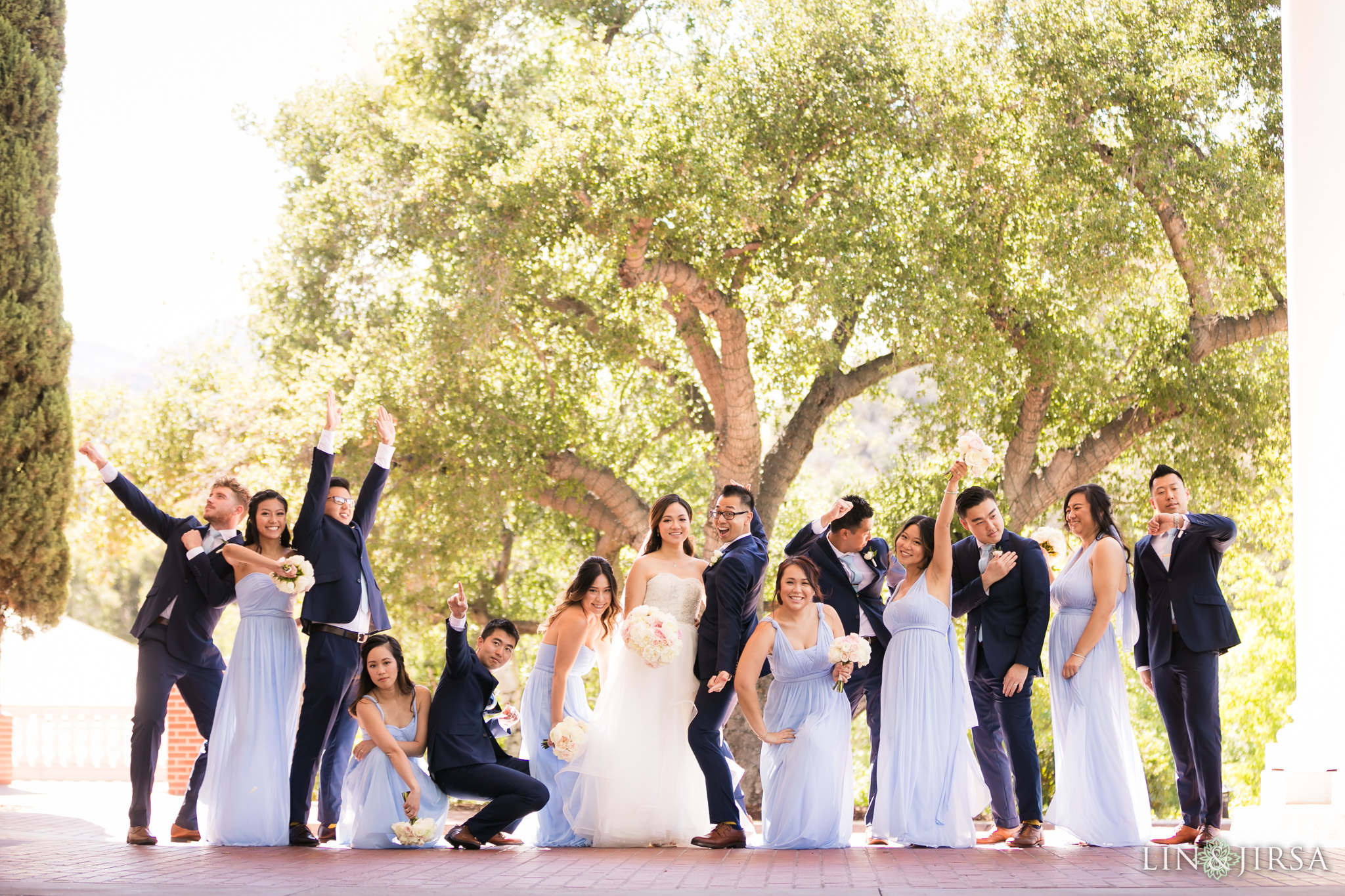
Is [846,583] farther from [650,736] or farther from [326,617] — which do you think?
[326,617]

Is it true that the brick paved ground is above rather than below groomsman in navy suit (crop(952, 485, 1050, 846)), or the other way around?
below

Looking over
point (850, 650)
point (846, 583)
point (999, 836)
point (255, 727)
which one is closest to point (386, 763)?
point (255, 727)

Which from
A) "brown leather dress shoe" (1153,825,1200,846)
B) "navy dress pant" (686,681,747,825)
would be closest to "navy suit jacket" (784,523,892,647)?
"navy dress pant" (686,681,747,825)

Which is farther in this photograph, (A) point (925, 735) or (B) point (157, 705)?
(B) point (157, 705)

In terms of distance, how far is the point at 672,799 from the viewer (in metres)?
6.68

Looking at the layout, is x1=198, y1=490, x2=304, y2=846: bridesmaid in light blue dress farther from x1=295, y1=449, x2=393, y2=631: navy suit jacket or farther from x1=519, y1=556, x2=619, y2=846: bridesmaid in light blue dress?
x1=519, y1=556, x2=619, y2=846: bridesmaid in light blue dress

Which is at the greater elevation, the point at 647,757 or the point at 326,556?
the point at 326,556

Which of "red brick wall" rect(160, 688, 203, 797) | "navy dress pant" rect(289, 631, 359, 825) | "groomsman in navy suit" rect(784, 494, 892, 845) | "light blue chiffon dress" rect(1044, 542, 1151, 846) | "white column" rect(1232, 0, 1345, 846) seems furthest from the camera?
"red brick wall" rect(160, 688, 203, 797)

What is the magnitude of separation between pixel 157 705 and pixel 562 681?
226 cm

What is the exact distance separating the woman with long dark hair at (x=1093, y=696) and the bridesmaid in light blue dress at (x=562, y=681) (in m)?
2.54

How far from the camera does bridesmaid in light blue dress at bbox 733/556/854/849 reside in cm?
645

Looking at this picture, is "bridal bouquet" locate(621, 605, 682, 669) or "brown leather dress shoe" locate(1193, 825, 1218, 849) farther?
"bridal bouquet" locate(621, 605, 682, 669)

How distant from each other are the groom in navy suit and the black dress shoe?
2.10 m

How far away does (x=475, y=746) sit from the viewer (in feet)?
22.1
